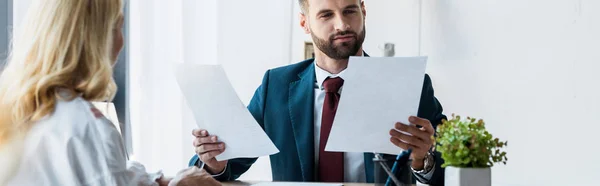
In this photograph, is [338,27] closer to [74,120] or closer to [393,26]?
[74,120]

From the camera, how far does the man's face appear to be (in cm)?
200

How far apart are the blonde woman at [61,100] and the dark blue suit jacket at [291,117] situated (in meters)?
0.77

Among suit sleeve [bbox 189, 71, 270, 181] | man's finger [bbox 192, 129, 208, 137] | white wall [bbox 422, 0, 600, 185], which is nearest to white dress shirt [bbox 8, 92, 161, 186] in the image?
man's finger [bbox 192, 129, 208, 137]

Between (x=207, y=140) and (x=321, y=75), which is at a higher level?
(x=321, y=75)

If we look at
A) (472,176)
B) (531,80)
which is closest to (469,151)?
(472,176)

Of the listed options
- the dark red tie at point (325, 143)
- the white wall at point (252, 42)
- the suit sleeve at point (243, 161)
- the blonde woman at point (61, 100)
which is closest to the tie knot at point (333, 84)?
the dark red tie at point (325, 143)

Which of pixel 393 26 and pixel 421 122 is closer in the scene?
pixel 421 122

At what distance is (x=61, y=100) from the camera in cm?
111

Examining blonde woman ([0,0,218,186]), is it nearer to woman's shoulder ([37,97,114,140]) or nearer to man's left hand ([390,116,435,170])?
woman's shoulder ([37,97,114,140])

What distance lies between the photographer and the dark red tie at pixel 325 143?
1.86m

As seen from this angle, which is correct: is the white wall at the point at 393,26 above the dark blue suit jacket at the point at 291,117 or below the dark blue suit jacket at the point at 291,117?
above

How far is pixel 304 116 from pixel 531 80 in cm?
96

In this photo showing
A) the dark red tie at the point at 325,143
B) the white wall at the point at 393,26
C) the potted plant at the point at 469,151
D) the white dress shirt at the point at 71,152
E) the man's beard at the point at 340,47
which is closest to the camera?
the white dress shirt at the point at 71,152

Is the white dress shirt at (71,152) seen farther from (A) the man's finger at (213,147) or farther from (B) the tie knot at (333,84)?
(B) the tie knot at (333,84)
